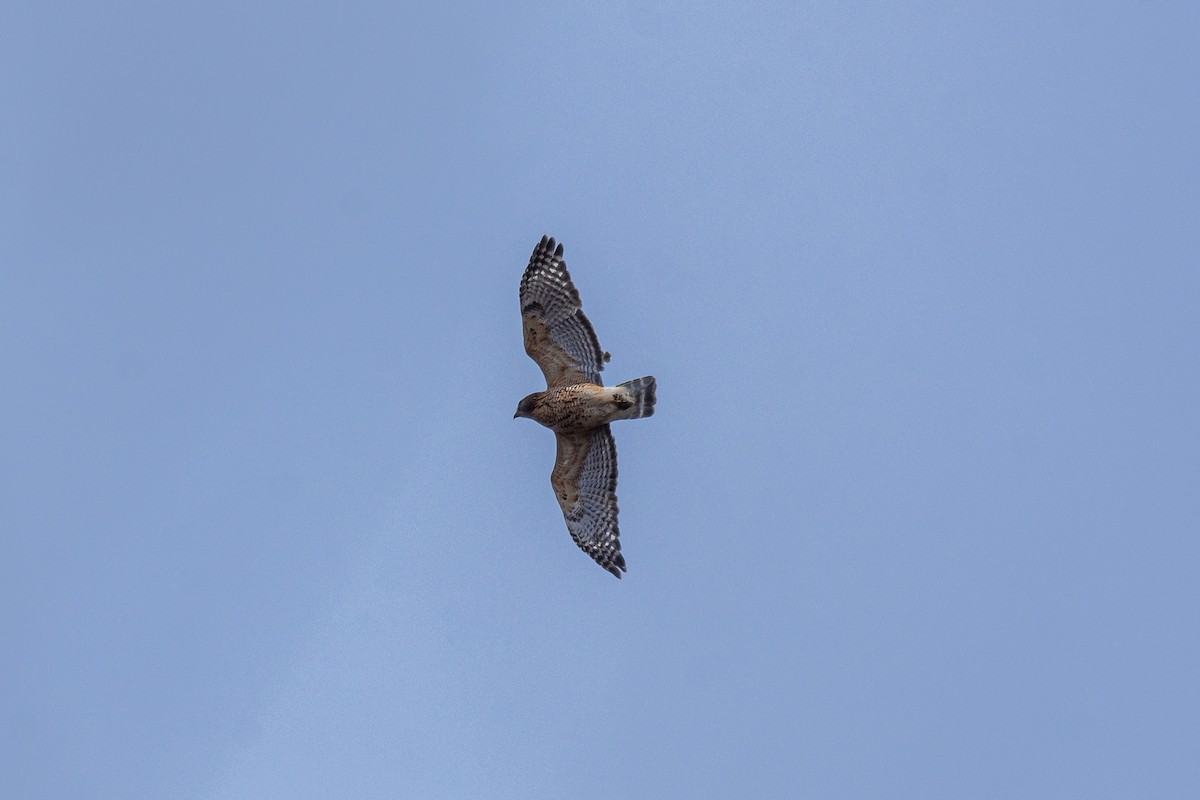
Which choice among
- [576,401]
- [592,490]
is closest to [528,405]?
[576,401]

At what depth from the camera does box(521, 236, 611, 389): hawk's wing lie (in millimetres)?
25062

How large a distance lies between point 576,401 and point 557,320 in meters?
1.16

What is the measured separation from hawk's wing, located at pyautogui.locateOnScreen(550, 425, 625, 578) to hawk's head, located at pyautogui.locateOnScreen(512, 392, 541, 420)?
551mm

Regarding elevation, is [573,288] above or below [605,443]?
above

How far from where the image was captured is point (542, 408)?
25031 mm

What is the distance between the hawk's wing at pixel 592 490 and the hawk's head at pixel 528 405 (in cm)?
55

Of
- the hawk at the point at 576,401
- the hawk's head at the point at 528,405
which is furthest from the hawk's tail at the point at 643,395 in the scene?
the hawk's head at the point at 528,405

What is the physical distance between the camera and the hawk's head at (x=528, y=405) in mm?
25109

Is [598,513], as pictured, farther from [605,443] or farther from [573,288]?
[573,288]

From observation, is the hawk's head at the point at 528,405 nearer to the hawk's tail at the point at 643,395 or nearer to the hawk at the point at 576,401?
the hawk at the point at 576,401

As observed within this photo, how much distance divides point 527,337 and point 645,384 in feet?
5.97

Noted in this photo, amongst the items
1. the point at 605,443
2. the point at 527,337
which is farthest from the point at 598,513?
the point at 527,337

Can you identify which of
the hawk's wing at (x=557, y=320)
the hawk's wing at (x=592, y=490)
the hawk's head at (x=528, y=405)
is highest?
the hawk's wing at (x=557, y=320)

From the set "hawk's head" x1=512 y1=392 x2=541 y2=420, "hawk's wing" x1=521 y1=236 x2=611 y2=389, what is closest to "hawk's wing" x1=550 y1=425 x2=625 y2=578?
"hawk's head" x1=512 y1=392 x2=541 y2=420
